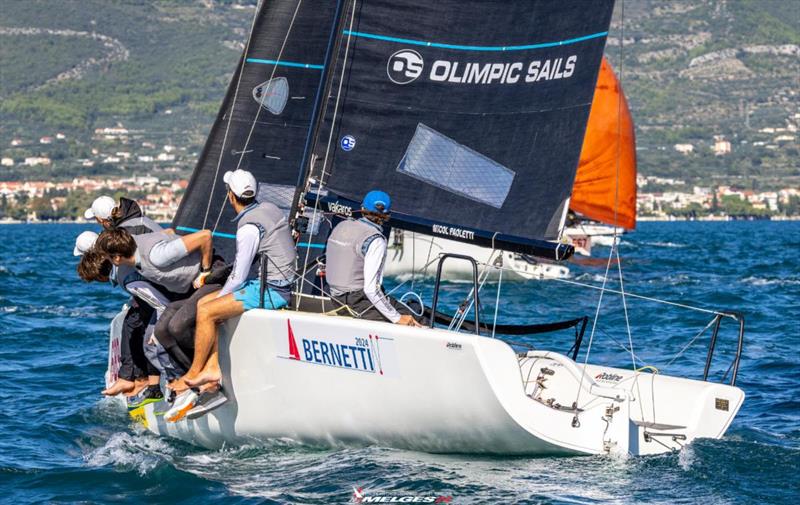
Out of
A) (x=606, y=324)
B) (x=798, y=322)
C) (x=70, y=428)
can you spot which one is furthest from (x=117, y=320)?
(x=798, y=322)

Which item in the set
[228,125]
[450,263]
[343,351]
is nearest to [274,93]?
[228,125]

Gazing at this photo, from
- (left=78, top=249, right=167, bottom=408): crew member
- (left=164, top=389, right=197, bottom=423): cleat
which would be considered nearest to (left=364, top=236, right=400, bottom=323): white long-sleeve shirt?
(left=164, top=389, right=197, bottom=423): cleat

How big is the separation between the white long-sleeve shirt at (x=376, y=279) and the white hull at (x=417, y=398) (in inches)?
11.0

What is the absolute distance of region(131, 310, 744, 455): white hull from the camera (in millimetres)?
6715

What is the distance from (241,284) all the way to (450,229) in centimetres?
126

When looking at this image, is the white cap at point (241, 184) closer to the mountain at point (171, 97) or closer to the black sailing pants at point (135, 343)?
the black sailing pants at point (135, 343)

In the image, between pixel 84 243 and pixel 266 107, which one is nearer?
pixel 84 243

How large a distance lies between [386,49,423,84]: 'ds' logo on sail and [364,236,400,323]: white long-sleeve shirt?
1.28 metres

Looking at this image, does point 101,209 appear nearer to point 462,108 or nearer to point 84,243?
point 84,243

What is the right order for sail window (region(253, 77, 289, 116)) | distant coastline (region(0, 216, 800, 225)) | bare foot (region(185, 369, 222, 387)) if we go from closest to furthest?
bare foot (region(185, 369, 222, 387)), sail window (region(253, 77, 289, 116)), distant coastline (region(0, 216, 800, 225))

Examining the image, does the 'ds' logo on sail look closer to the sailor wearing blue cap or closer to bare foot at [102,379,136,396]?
the sailor wearing blue cap

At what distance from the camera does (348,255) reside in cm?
736

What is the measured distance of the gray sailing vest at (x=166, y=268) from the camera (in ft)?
24.6

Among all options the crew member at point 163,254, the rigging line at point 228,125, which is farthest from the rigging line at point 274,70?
the crew member at point 163,254
